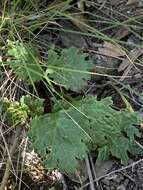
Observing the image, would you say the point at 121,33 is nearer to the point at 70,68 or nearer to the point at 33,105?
the point at 70,68

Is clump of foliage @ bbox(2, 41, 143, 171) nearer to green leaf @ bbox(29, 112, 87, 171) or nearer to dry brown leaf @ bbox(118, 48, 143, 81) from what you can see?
green leaf @ bbox(29, 112, 87, 171)

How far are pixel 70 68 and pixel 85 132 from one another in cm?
24

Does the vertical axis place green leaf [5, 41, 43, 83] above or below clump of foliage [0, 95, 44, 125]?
above

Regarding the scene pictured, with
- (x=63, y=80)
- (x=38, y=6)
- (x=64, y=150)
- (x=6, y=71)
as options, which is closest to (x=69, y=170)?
(x=64, y=150)

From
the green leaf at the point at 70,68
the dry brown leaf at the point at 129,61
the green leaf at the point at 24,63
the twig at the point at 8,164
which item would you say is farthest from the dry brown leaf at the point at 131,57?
the twig at the point at 8,164

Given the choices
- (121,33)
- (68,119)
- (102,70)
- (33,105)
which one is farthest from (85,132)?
(121,33)

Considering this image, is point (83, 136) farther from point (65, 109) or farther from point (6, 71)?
point (6, 71)

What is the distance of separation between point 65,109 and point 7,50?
0.32 metres

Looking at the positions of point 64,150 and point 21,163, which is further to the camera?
point 21,163

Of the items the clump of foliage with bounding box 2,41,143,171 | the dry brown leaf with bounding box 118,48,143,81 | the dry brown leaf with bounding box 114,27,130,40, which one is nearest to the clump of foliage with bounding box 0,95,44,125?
the clump of foliage with bounding box 2,41,143,171

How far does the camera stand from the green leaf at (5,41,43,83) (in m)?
1.48

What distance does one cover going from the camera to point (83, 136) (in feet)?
4.53

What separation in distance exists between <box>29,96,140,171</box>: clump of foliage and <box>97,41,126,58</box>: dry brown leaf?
0.91 ft

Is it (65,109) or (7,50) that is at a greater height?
(7,50)
